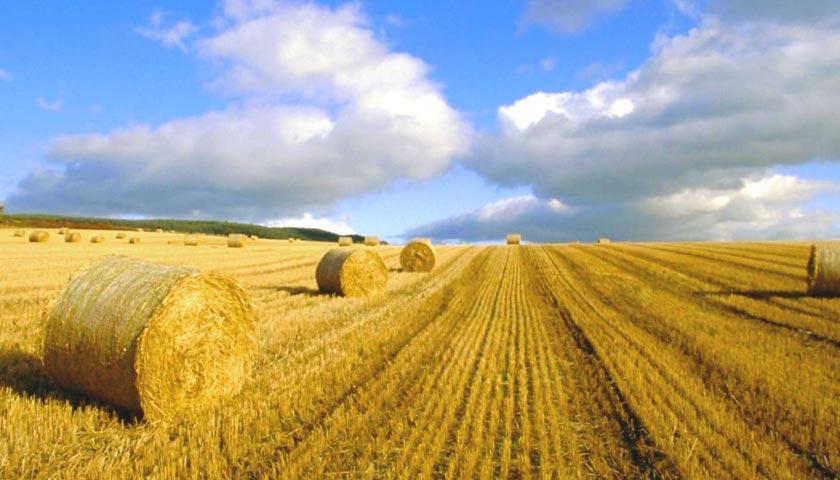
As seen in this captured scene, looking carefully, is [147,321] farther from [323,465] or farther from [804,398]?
[804,398]

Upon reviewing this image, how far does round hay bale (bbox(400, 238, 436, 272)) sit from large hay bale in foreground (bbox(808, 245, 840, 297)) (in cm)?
1205

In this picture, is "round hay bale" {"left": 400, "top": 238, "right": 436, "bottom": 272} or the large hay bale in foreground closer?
the large hay bale in foreground

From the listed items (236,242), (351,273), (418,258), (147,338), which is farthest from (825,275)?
(236,242)

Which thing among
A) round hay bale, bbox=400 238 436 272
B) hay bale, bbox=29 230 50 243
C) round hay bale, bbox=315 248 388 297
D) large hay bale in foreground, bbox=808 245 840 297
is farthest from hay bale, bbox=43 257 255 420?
hay bale, bbox=29 230 50 243

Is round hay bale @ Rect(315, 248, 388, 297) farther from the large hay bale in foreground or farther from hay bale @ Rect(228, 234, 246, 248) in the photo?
hay bale @ Rect(228, 234, 246, 248)

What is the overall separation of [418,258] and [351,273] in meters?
8.08

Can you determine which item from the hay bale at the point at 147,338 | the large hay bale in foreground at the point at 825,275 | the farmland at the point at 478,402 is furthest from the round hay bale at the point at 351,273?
the large hay bale in foreground at the point at 825,275

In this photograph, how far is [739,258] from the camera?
25906mm

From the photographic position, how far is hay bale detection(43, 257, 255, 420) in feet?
19.0

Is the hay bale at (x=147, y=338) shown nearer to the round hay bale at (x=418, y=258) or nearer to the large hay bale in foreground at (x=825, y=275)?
the large hay bale in foreground at (x=825, y=275)

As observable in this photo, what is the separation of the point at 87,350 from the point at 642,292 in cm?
1352

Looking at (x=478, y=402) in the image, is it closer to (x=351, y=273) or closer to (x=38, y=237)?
(x=351, y=273)

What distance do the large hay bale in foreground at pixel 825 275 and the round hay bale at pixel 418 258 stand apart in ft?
39.5

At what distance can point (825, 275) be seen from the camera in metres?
14.6
